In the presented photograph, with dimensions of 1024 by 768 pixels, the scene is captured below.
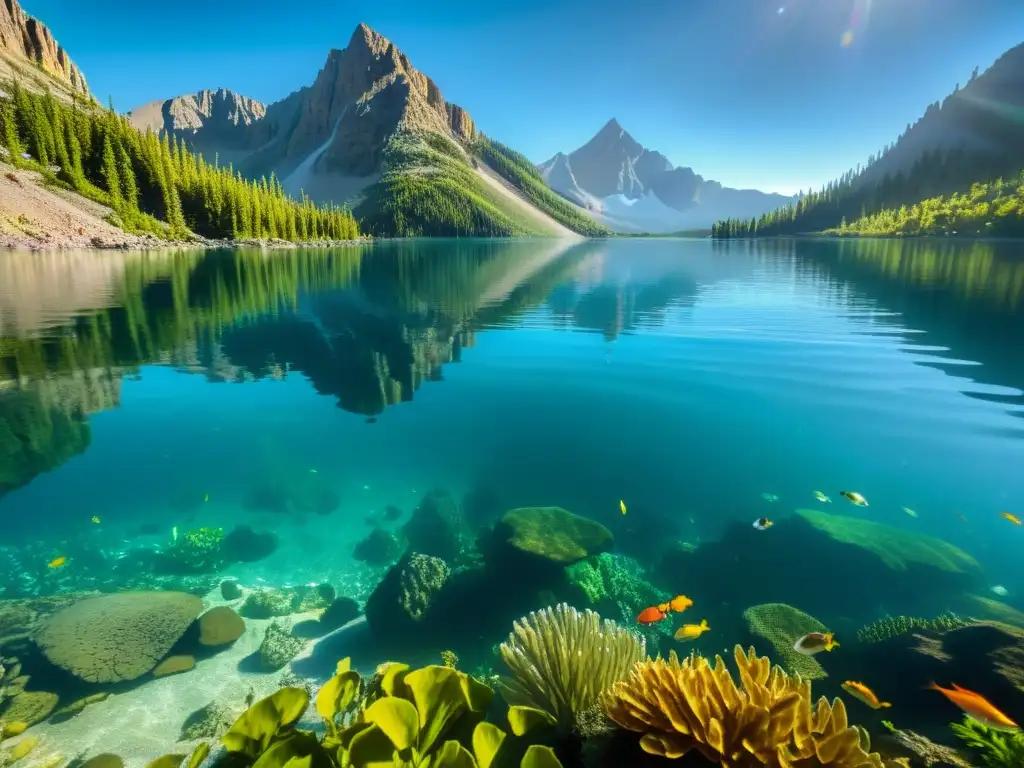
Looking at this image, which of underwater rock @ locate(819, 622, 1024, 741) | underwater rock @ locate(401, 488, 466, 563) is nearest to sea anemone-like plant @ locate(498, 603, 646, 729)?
underwater rock @ locate(819, 622, 1024, 741)

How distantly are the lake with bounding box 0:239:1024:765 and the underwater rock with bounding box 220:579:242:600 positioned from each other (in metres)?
0.35

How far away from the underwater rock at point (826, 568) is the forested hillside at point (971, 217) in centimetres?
18841

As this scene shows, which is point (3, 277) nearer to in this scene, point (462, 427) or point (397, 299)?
point (397, 299)

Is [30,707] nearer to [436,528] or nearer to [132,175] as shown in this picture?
[436,528]

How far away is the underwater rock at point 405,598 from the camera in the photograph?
340 inches

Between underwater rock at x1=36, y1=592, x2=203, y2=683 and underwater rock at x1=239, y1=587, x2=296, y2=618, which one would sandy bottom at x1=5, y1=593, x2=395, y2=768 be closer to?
underwater rock at x1=239, y1=587, x2=296, y2=618

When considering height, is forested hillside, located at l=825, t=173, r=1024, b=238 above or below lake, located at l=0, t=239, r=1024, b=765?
above

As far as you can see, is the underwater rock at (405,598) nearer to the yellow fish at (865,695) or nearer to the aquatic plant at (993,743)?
the yellow fish at (865,695)

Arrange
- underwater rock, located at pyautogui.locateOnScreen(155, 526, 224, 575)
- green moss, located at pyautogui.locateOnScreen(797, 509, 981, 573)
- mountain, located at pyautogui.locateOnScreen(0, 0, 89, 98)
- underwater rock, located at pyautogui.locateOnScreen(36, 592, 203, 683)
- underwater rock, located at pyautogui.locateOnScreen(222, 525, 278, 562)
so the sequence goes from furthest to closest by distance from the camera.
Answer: mountain, located at pyautogui.locateOnScreen(0, 0, 89, 98)
underwater rock, located at pyautogui.locateOnScreen(222, 525, 278, 562)
underwater rock, located at pyautogui.locateOnScreen(155, 526, 224, 575)
green moss, located at pyautogui.locateOnScreen(797, 509, 981, 573)
underwater rock, located at pyautogui.locateOnScreen(36, 592, 203, 683)

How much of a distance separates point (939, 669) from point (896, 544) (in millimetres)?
5290

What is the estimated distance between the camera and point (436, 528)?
38.5 ft

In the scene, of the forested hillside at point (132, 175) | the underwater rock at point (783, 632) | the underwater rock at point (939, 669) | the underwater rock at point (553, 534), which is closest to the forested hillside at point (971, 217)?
the underwater rock at point (783, 632)

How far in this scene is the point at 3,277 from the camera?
39562 mm

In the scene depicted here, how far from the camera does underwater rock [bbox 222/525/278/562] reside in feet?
36.3
